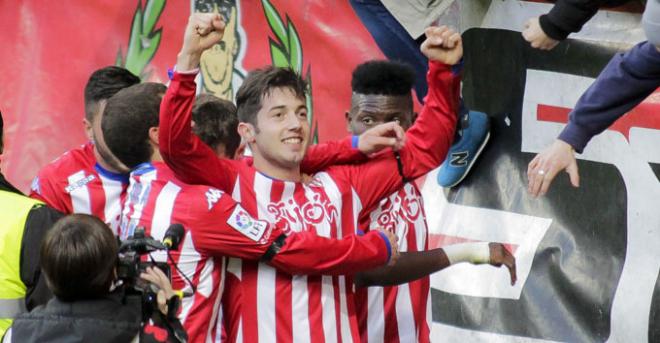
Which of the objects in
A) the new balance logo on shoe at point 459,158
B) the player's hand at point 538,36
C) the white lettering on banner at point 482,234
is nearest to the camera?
the player's hand at point 538,36

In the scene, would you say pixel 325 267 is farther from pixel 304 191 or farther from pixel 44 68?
pixel 44 68

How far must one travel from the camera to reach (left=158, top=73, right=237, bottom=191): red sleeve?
14.2 ft

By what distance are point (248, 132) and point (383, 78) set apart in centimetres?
95

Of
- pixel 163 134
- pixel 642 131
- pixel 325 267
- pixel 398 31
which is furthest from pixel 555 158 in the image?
pixel 398 31

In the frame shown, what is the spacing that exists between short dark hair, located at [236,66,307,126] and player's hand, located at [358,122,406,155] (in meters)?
0.29

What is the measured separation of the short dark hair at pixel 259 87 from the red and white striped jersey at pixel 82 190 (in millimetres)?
926

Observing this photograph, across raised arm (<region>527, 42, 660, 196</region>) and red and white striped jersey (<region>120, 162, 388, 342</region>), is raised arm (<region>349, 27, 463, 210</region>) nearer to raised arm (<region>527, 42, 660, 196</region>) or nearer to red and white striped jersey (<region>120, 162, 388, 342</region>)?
red and white striped jersey (<region>120, 162, 388, 342</region>)

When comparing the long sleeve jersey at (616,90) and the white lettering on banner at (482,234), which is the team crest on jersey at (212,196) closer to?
the long sleeve jersey at (616,90)

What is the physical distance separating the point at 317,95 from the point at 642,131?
1864 mm

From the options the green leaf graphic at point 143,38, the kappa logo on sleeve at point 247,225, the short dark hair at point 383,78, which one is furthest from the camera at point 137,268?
the green leaf graphic at point 143,38

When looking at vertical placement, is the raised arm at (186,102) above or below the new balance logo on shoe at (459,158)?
above

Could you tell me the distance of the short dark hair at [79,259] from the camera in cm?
367

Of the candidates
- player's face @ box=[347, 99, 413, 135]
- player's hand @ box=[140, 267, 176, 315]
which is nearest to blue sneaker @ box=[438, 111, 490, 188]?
player's face @ box=[347, 99, 413, 135]

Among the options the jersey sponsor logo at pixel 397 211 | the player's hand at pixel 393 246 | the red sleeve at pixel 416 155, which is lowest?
the jersey sponsor logo at pixel 397 211
